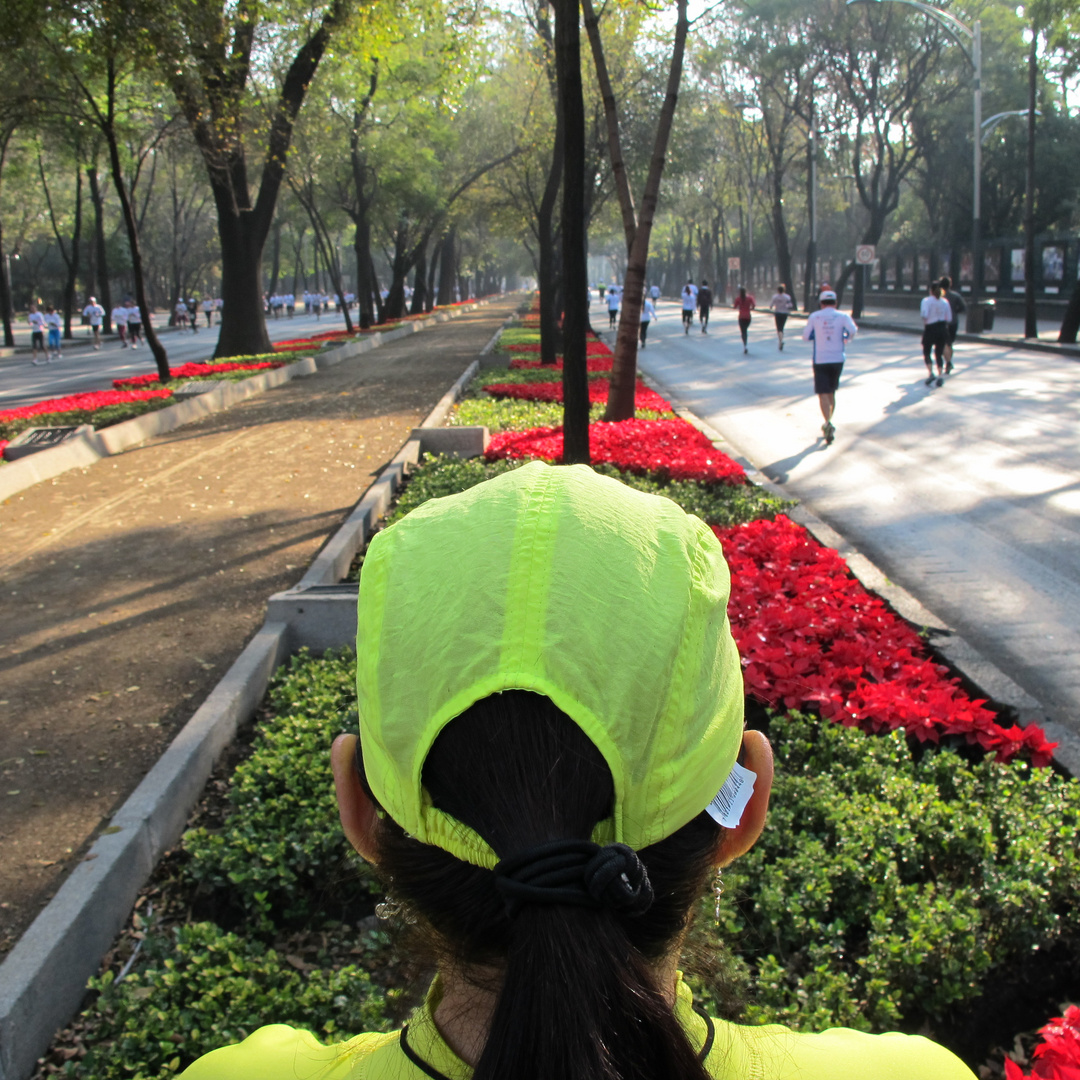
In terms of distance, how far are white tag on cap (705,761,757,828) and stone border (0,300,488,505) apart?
7.96 feet

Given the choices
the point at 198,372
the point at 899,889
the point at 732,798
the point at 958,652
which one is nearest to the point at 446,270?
the point at 198,372

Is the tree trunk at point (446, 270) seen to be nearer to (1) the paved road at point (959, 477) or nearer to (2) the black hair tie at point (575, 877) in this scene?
(1) the paved road at point (959, 477)

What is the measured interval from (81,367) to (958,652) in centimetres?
3112

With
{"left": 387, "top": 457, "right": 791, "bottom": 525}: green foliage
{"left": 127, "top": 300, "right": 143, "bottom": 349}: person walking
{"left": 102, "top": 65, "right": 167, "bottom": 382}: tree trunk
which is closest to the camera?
{"left": 387, "top": 457, "right": 791, "bottom": 525}: green foliage

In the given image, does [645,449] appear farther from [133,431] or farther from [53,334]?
[53,334]

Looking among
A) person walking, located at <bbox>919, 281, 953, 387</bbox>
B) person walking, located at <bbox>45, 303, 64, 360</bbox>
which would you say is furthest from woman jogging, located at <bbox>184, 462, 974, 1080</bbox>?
person walking, located at <bbox>45, 303, 64, 360</bbox>

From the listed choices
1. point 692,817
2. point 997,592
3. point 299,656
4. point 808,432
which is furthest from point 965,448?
point 692,817

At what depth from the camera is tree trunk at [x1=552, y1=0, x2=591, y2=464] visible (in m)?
7.55

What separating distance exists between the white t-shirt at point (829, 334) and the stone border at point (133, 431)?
8.79 m

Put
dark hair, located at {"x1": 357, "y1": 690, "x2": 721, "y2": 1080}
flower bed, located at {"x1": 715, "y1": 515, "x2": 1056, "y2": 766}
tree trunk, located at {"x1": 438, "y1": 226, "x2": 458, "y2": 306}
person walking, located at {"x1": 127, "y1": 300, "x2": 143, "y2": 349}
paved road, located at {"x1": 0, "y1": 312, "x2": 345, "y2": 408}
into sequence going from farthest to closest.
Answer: tree trunk, located at {"x1": 438, "y1": 226, "x2": 458, "y2": 306}
person walking, located at {"x1": 127, "y1": 300, "x2": 143, "y2": 349}
paved road, located at {"x1": 0, "y1": 312, "x2": 345, "y2": 408}
flower bed, located at {"x1": 715, "y1": 515, "x2": 1056, "y2": 766}
dark hair, located at {"x1": 357, "y1": 690, "x2": 721, "y2": 1080}

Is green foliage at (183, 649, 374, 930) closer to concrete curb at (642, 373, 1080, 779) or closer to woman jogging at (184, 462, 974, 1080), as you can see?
woman jogging at (184, 462, 974, 1080)

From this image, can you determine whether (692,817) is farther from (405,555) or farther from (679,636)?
(405,555)

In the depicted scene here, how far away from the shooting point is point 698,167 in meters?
36.4

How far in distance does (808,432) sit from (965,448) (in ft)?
7.55
